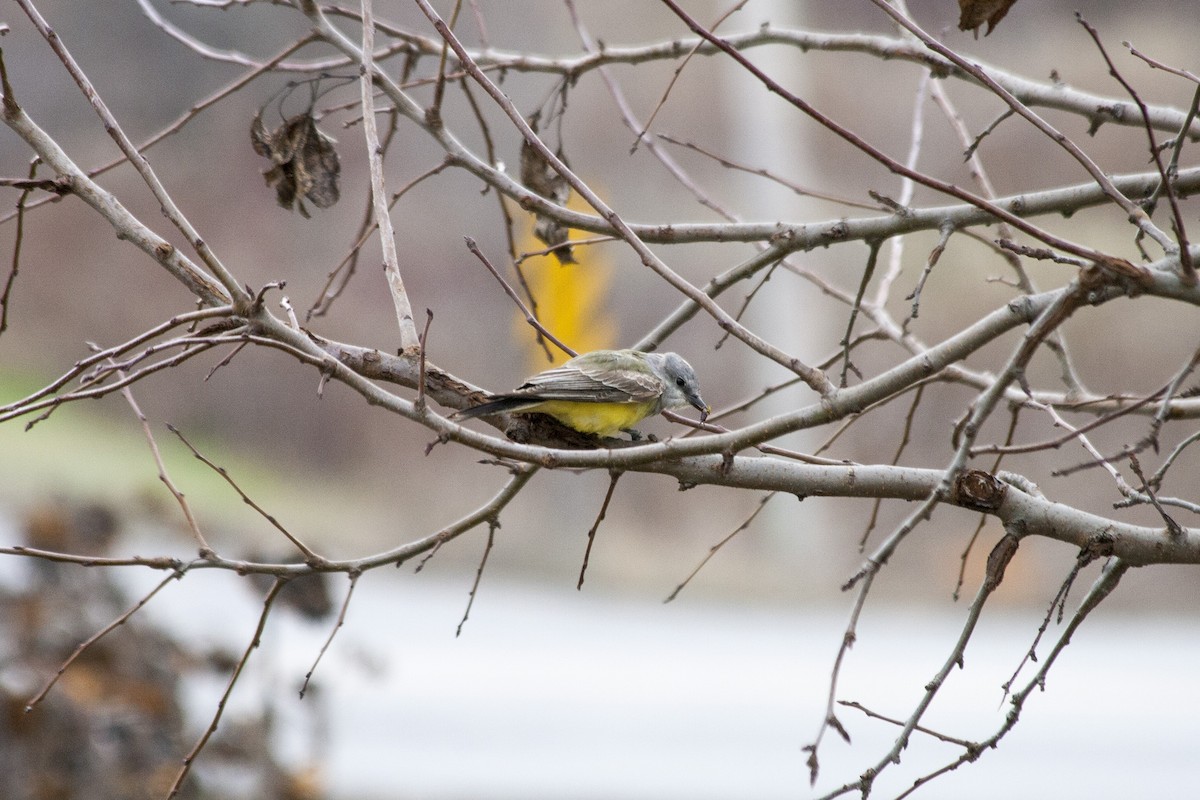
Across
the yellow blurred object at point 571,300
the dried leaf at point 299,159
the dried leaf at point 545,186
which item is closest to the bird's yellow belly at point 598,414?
the dried leaf at point 545,186

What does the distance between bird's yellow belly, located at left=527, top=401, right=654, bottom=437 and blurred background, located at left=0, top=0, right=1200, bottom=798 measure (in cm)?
118

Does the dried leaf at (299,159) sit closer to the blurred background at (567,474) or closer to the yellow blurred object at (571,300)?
the blurred background at (567,474)

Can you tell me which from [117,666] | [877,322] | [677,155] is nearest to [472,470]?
[677,155]

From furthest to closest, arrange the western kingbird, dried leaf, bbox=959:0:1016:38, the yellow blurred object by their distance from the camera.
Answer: the yellow blurred object
the western kingbird
dried leaf, bbox=959:0:1016:38

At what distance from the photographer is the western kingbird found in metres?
3.69

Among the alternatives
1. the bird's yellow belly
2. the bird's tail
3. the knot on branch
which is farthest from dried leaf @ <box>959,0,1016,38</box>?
the bird's yellow belly

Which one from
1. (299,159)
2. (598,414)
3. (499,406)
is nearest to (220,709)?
(499,406)

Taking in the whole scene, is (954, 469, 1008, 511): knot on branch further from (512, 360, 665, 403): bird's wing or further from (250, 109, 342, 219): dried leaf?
(250, 109, 342, 219): dried leaf

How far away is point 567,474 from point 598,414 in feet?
47.0

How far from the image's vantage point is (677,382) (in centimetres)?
453

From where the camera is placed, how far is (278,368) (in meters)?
25.0

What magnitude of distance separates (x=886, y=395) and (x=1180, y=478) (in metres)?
18.7

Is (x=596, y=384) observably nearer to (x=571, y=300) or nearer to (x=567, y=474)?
(x=571, y=300)

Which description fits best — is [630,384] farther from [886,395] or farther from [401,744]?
[401,744]
